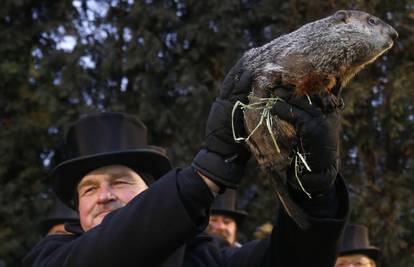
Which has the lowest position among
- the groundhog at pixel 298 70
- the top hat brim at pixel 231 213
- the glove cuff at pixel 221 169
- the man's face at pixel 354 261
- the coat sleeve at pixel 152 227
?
the man's face at pixel 354 261

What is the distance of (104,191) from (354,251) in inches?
125

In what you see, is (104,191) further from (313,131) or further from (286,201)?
(313,131)

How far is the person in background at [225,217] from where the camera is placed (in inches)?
224

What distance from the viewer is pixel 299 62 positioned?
1.93m

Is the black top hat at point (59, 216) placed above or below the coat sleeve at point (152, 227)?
below

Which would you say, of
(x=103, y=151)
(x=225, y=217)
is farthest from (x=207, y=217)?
(x=225, y=217)

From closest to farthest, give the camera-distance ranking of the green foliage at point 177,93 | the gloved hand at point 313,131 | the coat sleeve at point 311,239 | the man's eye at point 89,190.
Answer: the gloved hand at point 313,131, the coat sleeve at point 311,239, the man's eye at point 89,190, the green foliage at point 177,93

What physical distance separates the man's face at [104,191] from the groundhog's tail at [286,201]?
2.86ft

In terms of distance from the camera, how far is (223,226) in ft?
18.9

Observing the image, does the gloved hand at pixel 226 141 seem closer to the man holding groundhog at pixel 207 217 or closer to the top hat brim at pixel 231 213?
the man holding groundhog at pixel 207 217

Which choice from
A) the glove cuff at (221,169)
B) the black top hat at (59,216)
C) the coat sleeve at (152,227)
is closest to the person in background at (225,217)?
the black top hat at (59,216)

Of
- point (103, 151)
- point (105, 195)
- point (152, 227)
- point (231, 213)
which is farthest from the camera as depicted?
point (231, 213)

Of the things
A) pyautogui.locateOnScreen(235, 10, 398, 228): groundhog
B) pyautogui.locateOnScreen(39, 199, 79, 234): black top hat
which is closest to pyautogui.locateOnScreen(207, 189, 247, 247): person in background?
pyautogui.locateOnScreen(39, 199, 79, 234): black top hat

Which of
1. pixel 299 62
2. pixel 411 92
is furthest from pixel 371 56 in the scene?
pixel 411 92
